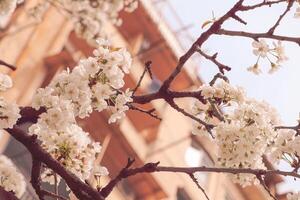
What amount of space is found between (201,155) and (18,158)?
9366 millimetres

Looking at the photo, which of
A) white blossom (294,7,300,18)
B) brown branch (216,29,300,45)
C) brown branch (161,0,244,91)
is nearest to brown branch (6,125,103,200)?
brown branch (161,0,244,91)

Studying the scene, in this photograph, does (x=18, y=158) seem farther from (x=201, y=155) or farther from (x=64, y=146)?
(x=201, y=155)

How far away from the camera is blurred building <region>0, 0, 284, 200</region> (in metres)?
13.1

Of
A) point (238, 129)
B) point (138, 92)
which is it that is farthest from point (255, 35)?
point (138, 92)

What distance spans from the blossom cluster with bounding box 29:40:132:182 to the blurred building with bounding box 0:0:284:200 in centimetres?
585

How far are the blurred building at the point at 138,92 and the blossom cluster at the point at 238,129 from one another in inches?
245

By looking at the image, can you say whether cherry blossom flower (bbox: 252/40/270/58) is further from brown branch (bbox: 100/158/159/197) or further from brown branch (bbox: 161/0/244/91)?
brown branch (bbox: 100/158/159/197)

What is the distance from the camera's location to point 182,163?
17.9m

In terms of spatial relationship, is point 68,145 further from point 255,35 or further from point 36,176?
point 255,35

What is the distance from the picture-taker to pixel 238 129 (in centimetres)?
511

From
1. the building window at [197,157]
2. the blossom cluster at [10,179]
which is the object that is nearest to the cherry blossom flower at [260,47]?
the blossom cluster at [10,179]

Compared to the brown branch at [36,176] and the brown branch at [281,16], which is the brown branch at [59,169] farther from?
the brown branch at [281,16]

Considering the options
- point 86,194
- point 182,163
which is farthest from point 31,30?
point 86,194

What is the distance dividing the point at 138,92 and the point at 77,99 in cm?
1157
